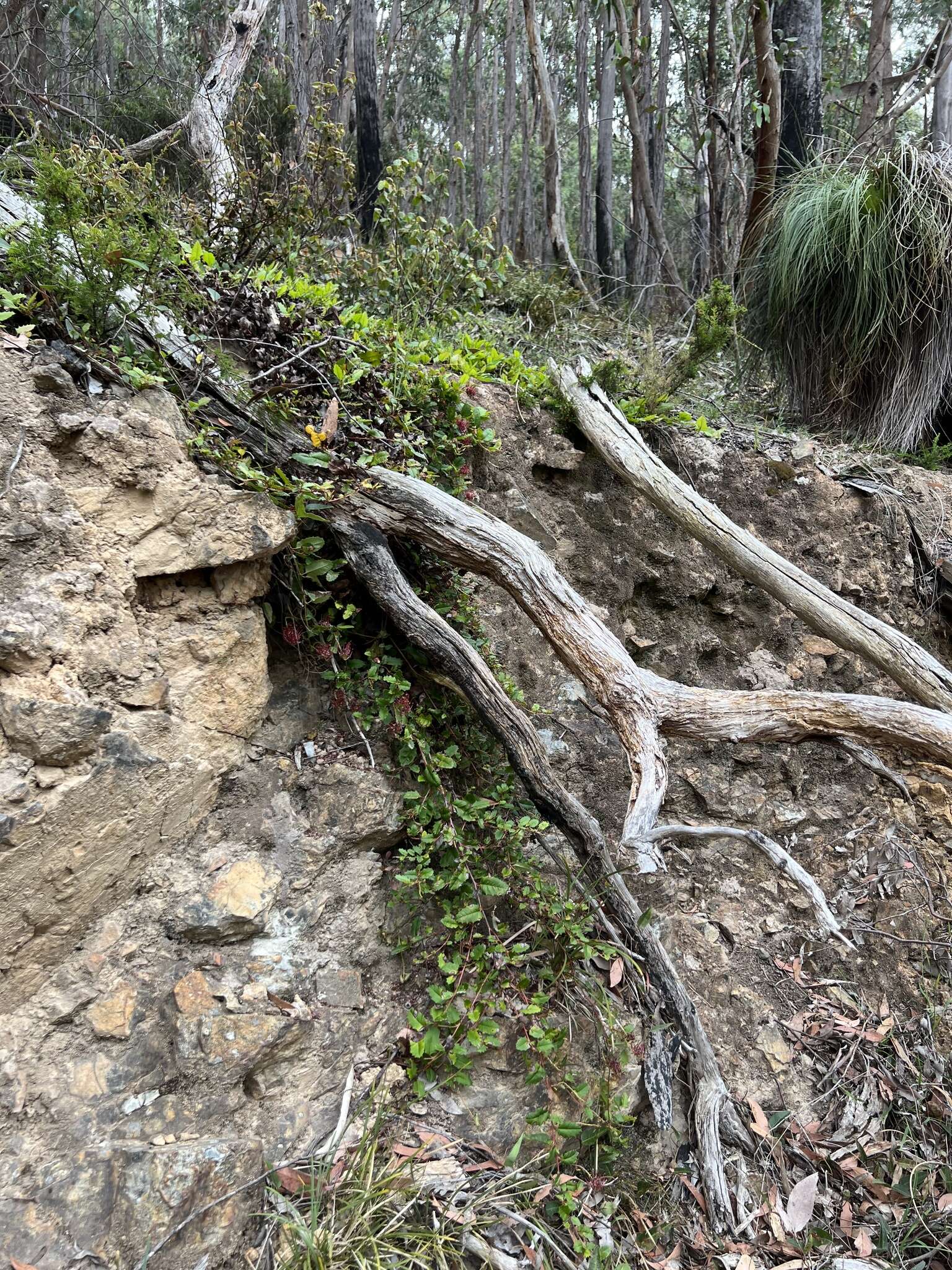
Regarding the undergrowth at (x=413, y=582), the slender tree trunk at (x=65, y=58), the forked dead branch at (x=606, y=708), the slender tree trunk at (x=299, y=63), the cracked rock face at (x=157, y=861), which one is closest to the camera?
the cracked rock face at (x=157, y=861)

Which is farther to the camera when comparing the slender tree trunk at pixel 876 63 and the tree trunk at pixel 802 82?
the slender tree trunk at pixel 876 63

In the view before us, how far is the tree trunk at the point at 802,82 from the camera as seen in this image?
5180 mm

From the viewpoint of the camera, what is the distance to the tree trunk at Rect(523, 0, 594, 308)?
6.09 m

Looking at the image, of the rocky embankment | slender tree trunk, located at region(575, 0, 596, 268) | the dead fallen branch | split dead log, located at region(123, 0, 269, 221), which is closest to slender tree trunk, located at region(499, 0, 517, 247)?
slender tree trunk, located at region(575, 0, 596, 268)

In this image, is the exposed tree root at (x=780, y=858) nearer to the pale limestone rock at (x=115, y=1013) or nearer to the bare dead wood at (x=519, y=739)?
the bare dead wood at (x=519, y=739)

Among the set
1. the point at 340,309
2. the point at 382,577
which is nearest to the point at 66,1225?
the point at 382,577

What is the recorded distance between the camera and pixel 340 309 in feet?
12.7

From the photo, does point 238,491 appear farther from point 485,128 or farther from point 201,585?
point 485,128

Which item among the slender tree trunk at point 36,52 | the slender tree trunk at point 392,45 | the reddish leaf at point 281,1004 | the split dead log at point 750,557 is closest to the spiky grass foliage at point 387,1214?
the reddish leaf at point 281,1004

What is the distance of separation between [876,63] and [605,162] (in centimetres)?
377

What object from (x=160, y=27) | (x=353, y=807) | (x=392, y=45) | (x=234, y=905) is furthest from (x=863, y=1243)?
(x=160, y=27)

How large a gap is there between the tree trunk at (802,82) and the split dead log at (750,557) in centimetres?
283

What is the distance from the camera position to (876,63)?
6.68 metres

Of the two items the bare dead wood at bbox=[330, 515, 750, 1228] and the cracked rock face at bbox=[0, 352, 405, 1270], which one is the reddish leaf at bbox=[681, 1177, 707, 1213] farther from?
the cracked rock face at bbox=[0, 352, 405, 1270]
